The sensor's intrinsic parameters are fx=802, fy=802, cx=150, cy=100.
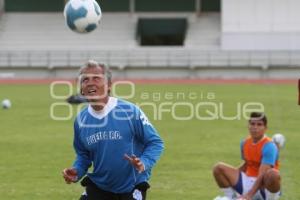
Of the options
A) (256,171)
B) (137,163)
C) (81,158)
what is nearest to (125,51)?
(256,171)

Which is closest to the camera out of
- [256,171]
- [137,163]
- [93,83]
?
[137,163]

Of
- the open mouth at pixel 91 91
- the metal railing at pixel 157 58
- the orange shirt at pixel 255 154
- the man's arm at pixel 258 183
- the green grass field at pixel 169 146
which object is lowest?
the metal railing at pixel 157 58

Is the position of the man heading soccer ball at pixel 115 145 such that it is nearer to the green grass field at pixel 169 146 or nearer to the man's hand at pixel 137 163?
the man's hand at pixel 137 163

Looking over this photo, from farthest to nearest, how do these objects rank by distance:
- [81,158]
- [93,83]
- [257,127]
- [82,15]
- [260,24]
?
[260,24]
[82,15]
[257,127]
[81,158]
[93,83]

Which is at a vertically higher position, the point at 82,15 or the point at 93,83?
the point at 82,15

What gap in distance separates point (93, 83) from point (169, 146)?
360 inches

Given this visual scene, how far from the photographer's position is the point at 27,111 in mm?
22875

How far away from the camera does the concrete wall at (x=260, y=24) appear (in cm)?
4572

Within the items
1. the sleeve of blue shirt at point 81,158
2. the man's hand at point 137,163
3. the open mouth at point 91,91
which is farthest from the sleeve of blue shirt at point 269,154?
the open mouth at point 91,91

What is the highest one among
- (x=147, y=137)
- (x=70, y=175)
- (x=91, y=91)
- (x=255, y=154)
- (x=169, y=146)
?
(x=91, y=91)

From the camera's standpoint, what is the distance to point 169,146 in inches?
605

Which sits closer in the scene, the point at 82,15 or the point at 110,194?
the point at 110,194

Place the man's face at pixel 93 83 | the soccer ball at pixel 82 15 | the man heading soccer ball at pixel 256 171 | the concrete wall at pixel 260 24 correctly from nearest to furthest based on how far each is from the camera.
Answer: the man's face at pixel 93 83 < the man heading soccer ball at pixel 256 171 < the soccer ball at pixel 82 15 < the concrete wall at pixel 260 24

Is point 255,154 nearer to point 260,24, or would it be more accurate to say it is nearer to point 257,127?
point 257,127
